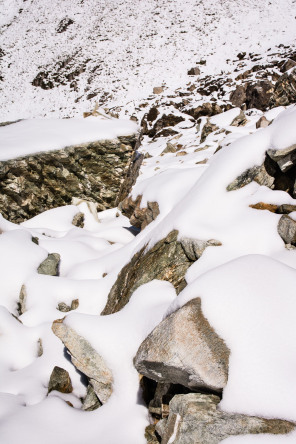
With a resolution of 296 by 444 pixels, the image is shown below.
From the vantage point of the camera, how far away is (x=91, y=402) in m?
3.26

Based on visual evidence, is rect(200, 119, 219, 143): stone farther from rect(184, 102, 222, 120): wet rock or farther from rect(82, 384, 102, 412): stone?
rect(82, 384, 102, 412): stone

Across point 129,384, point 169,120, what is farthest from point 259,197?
point 169,120

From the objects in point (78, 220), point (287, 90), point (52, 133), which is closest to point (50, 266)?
point (78, 220)

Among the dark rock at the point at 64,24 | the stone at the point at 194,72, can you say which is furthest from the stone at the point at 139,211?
the dark rock at the point at 64,24

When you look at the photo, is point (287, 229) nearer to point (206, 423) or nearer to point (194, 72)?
point (206, 423)

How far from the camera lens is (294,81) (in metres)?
15.8

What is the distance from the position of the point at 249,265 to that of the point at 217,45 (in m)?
39.1

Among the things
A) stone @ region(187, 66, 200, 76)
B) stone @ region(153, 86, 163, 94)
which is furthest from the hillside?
stone @ region(187, 66, 200, 76)

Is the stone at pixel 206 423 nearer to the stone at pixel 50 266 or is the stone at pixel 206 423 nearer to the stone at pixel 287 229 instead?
the stone at pixel 287 229

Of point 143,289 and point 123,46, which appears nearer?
point 143,289

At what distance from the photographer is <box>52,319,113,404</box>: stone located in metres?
3.18

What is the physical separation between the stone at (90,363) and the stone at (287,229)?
2601 mm

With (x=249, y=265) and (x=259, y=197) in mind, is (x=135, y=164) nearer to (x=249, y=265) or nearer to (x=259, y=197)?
(x=259, y=197)

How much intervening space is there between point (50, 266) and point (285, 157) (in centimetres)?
485
